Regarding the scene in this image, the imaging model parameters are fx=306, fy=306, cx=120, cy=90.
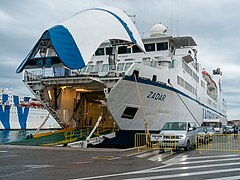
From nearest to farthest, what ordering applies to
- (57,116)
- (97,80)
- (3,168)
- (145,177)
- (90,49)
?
(145,177) < (3,168) < (90,49) < (97,80) < (57,116)

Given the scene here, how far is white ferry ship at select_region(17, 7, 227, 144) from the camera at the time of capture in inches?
730

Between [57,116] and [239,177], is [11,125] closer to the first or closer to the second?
[57,116]

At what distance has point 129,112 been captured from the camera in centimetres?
2088

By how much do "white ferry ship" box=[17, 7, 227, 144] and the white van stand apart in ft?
11.5

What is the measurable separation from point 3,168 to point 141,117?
12302 millimetres

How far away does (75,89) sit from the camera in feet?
82.8

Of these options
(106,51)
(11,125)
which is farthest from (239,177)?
(11,125)

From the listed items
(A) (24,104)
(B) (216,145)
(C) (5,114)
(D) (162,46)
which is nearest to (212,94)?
(D) (162,46)

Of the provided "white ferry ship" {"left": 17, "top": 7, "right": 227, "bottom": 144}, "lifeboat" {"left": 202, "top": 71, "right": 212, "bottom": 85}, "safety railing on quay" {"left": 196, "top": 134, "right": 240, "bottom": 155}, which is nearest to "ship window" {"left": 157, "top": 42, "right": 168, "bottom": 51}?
"white ferry ship" {"left": 17, "top": 7, "right": 227, "bottom": 144}

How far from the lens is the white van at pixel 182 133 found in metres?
16.6

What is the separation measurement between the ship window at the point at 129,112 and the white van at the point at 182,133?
131 inches

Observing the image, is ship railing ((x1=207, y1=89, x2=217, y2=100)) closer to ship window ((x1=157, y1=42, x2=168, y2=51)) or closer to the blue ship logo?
ship window ((x1=157, y1=42, x2=168, y2=51))

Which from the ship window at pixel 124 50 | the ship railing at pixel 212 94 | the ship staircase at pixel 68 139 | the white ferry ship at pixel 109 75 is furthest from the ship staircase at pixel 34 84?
the ship railing at pixel 212 94

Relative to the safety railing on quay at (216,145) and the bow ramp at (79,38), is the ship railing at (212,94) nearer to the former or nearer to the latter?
the safety railing on quay at (216,145)
